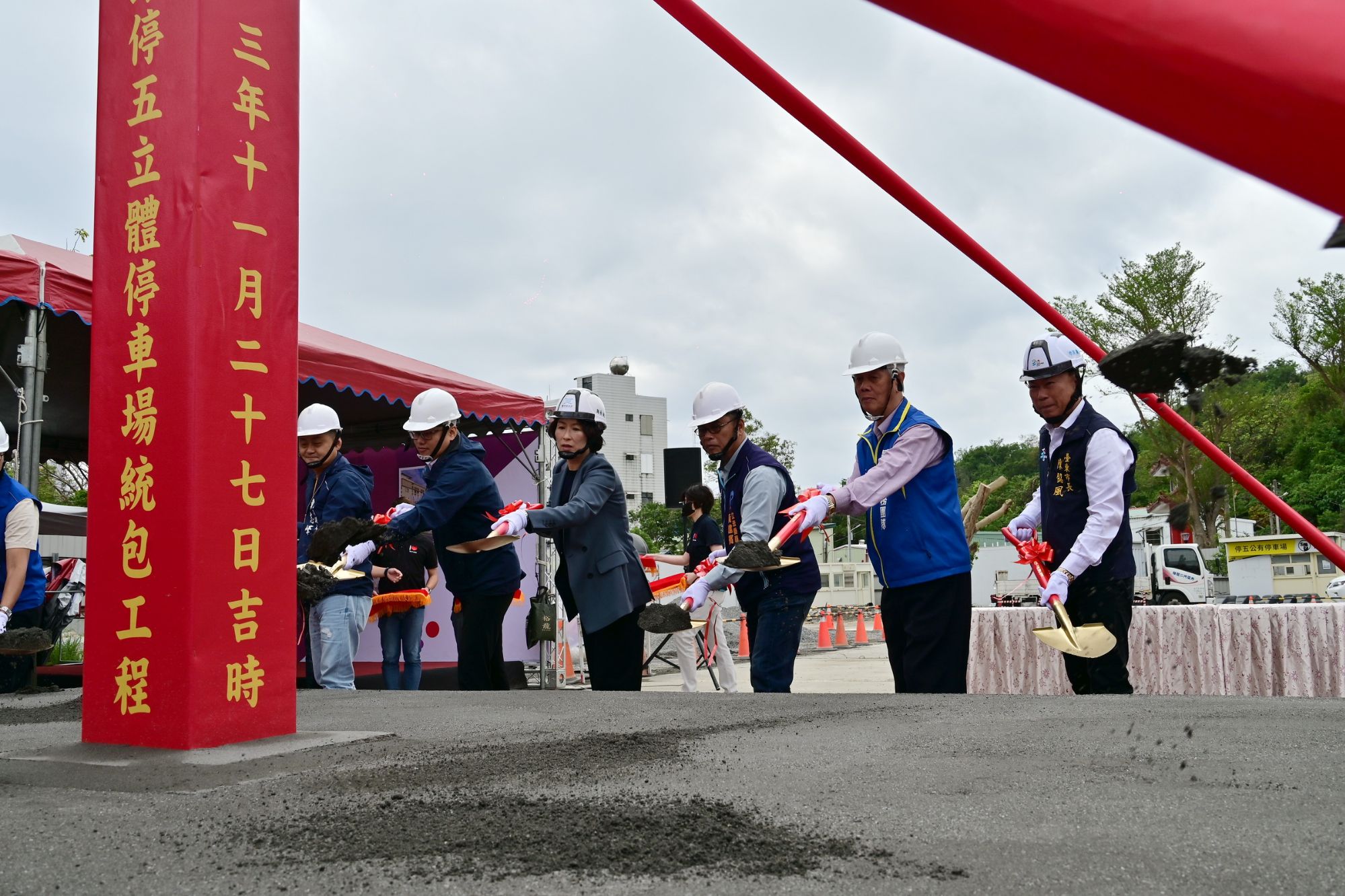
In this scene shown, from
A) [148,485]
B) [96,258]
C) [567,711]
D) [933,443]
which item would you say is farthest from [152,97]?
[933,443]

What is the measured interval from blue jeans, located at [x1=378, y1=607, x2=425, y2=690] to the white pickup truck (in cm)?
1903

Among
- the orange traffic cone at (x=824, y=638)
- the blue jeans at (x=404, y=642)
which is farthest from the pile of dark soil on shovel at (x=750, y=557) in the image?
the orange traffic cone at (x=824, y=638)

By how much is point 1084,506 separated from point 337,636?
3473 millimetres

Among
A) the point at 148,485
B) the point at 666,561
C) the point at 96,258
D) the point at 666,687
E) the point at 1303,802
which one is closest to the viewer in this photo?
the point at 1303,802

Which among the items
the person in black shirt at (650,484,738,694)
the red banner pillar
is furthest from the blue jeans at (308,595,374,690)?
the person in black shirt at (650,484,738,694)

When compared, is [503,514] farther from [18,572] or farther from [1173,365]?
[1173,365]

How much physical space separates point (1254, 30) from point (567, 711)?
3008mm

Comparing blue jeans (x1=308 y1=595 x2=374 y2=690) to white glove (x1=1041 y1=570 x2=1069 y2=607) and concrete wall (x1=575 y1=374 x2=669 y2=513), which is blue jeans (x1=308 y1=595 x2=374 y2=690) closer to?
white glove (x1=1041 y1=570 x2=1069 y2=607)

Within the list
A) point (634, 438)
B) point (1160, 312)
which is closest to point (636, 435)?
point (634, 438)

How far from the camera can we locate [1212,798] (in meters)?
1.67

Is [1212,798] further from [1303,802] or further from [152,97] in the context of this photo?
[152,97]

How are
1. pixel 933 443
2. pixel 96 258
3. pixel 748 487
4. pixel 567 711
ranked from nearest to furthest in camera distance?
pixel 96 258
pixel 567 711
pixel 933 443
pixel 748 487

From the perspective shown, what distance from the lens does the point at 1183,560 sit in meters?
24.0

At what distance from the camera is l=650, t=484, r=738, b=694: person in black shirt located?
8109 millimetres
